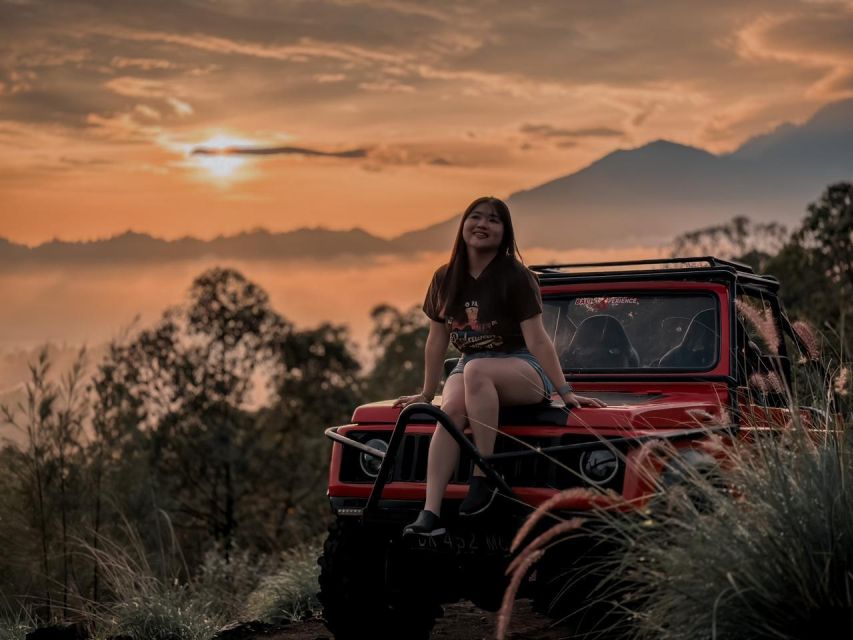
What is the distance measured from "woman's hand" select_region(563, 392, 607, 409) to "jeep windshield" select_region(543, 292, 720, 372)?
1.08 metres

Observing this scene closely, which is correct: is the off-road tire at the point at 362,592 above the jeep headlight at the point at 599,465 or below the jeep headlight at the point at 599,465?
below

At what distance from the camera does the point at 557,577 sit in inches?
214

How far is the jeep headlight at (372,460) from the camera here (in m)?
6.31

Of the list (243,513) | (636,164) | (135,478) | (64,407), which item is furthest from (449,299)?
(636,164)

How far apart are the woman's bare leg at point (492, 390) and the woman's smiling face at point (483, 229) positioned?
24.8 inches

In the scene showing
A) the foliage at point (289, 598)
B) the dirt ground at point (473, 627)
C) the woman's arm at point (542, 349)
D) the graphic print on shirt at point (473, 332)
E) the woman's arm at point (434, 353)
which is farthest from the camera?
the foliage at point (289, 598)

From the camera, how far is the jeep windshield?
6.88 meters

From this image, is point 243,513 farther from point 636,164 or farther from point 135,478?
point 636,164

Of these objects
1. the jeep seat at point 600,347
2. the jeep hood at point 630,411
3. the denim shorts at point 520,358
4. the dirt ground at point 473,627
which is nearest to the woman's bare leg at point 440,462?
the jeep hood at point 630,411

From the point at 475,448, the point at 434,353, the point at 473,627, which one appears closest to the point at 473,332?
the point at 434,353

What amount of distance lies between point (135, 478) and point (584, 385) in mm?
14871

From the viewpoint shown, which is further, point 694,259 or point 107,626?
point 107,626

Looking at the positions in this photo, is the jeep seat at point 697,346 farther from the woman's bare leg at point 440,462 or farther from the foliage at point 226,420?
the foliage at point 226,420

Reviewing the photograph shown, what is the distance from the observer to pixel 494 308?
6.27m
